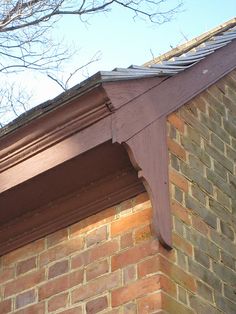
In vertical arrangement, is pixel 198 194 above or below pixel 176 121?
below

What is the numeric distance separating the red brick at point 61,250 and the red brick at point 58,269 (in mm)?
46

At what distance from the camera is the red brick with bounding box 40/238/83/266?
4379 mm

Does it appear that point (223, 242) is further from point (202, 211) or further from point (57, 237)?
point (57, 237)

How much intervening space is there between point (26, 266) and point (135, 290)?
933 millimetres

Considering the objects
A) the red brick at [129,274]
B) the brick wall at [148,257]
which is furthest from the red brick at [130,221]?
the red brick at [129,274]

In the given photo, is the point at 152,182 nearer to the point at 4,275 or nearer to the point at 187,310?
the point at 187,310

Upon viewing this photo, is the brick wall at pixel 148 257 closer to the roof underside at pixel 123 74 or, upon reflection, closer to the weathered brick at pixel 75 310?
the weathered brick at pixel 75 310

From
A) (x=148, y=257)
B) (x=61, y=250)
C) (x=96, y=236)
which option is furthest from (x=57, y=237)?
(x=148, y=257)

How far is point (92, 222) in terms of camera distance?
439 centimetres

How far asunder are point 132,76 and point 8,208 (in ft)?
3.69

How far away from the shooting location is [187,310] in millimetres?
3973

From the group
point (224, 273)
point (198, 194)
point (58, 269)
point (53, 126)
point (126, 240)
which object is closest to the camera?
point (126, 240)

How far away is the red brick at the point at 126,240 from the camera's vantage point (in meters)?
4.12

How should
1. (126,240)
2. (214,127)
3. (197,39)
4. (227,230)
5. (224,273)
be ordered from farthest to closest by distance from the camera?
(197,39) < (214,127) < (227,230) < (224,273) < (126,240)
